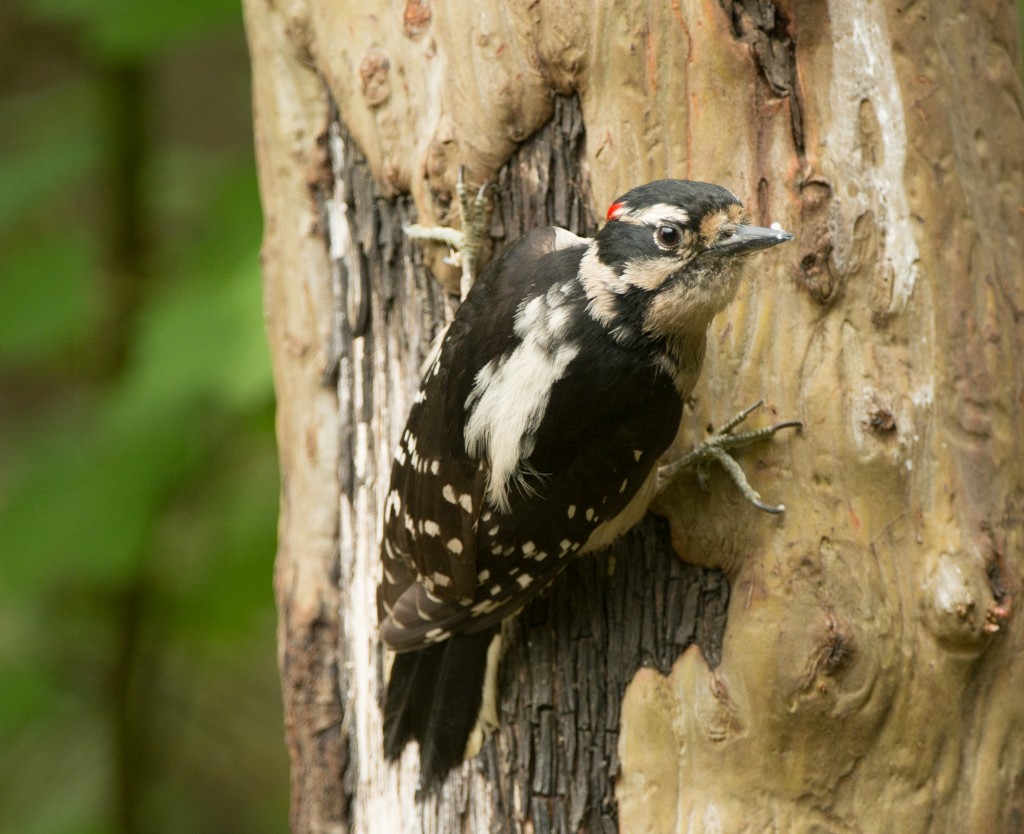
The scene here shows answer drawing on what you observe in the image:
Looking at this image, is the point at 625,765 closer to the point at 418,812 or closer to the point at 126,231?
the point at 418,812

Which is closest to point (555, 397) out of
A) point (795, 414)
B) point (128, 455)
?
point (795, 414)

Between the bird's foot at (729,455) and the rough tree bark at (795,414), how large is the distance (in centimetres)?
3

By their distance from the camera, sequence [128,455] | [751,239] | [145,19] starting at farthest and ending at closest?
[128,455]
[145,19]
[751,239]

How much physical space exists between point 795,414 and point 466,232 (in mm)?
783

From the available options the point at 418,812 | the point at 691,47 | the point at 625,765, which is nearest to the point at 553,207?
the point at 691,47

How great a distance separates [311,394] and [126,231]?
2026 mm

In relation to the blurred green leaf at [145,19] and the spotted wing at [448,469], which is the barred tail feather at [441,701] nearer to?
the spotted wing at [448,469]

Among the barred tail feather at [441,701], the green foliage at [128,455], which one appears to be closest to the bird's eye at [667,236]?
the barred tail feather at [441,701]

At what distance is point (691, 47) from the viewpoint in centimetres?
208

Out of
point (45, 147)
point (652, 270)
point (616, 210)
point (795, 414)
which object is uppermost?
point (45, 147)

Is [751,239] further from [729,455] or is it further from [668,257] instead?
[729,455]

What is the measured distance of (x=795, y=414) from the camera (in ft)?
6.82

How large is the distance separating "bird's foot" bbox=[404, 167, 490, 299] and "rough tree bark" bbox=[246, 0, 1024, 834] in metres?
0.04

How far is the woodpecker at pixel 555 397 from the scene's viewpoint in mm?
1979
